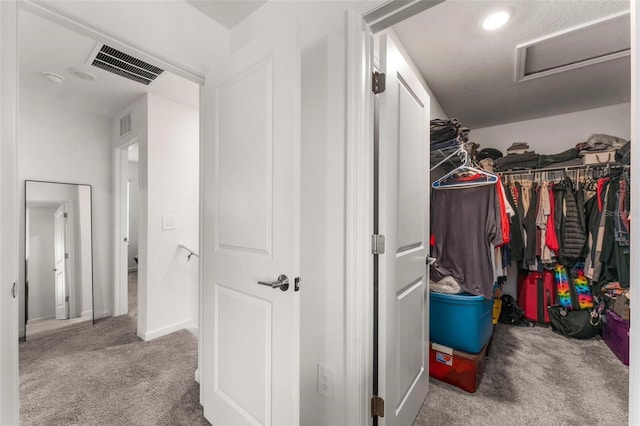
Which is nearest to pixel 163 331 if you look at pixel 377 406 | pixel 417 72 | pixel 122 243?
pixel 122 243

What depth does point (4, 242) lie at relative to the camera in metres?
0.89

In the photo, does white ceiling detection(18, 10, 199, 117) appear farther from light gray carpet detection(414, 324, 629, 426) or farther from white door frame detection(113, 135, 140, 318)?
light gray carpet detection(414, 324, 629, 426)

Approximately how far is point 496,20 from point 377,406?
90.8 inches

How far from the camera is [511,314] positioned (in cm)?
311

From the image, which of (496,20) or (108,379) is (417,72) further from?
(108,379)

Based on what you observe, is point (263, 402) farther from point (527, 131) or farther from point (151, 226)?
point (527, 131)

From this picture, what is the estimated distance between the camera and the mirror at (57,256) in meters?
2.85

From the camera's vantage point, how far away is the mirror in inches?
112

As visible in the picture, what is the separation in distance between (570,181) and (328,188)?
10.1ft

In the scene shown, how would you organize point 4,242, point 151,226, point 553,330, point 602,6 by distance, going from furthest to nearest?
point 553,330, point 151,226, point 602,6, point 4,242

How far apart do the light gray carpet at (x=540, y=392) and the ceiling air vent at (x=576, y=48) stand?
2.39 meters

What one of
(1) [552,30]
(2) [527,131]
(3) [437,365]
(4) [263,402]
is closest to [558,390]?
(3) [437,365]

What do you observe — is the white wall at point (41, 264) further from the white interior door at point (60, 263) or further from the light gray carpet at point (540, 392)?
the light gray carpet at point (540, 392)

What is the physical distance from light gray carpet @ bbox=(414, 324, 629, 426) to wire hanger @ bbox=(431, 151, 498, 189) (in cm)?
142
